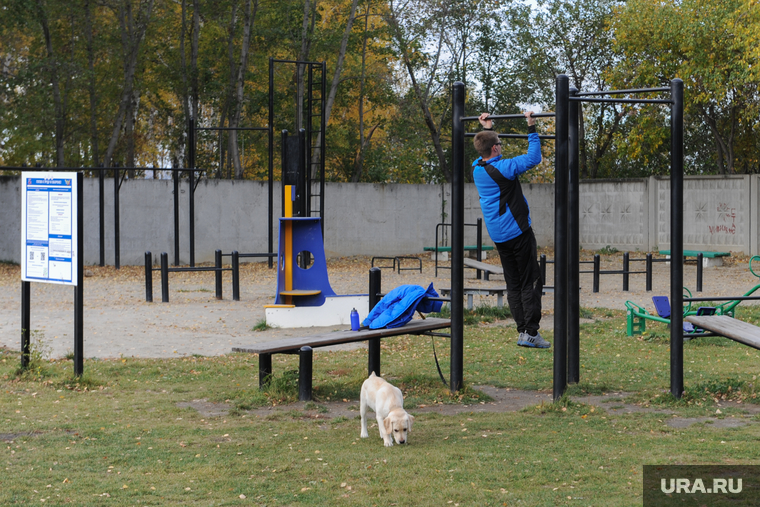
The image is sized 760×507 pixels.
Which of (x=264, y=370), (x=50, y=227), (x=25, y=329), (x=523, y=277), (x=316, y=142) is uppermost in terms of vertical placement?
(x=316, y=142)

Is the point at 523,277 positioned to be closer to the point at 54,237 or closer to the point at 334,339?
Answer: the point at 334,339

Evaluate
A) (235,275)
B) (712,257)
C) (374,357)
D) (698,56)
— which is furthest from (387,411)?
(698,56)

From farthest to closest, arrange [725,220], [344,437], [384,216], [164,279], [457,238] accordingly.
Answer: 1. [384,216]
2. [725,220]
3. [164,279]
4. [457,238]
5. [344,437]

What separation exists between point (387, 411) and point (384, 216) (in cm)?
2146

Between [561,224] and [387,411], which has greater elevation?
[561,224]

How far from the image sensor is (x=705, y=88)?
2502cm

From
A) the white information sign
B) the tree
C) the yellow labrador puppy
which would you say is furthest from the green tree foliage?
the yellow labrador puppy

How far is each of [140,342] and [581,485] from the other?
22.5ft

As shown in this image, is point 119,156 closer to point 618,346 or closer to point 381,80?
point 381,80

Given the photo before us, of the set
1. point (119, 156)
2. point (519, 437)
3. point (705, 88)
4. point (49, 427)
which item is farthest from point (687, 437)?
point (119, 156)

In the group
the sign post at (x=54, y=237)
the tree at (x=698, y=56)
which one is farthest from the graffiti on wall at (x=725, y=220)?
the sign post at (x=54, y=237)

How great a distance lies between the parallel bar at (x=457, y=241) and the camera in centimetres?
654

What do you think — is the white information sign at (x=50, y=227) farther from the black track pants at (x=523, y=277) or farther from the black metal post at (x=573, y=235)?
the black metal post at (x=573, y=235)

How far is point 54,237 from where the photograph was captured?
760cm
